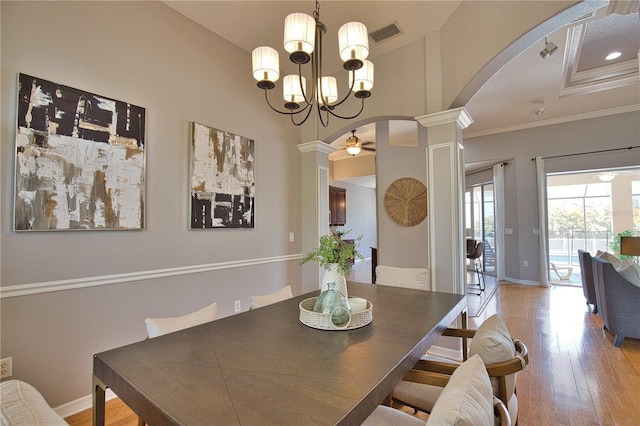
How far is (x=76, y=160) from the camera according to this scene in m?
2.03

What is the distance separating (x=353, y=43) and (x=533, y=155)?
5.84 m

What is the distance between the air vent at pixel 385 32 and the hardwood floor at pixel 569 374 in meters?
3.27

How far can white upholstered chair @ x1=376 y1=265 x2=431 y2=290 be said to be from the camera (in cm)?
246

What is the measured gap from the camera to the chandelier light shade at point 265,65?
75.5 inches

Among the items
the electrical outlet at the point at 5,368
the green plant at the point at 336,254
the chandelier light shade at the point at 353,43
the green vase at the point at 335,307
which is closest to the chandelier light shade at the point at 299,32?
the chandelier light shade at the point at 353,43

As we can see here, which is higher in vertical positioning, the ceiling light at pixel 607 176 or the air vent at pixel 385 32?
the air vent at pixel 385 32

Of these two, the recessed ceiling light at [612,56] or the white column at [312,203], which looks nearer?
the recessed ceiling light at [612,56]

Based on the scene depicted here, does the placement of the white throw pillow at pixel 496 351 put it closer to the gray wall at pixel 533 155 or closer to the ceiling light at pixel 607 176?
the gray wall at pixel 533 155

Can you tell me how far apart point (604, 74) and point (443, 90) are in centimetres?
306

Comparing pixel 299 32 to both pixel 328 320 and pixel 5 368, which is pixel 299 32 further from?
pixel 5 368

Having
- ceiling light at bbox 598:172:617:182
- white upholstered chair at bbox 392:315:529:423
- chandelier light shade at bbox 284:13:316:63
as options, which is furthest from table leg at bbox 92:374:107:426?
ceiling light at bbox 598:172:617:182

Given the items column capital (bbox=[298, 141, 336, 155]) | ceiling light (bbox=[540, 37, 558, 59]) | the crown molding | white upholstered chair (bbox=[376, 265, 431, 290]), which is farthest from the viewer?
the crown molding

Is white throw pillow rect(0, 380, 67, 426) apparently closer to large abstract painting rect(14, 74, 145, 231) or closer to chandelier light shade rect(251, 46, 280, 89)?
large abstract painting rect(14, 74, 145, 231)

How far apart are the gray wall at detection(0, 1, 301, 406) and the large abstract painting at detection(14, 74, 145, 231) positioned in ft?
0.20
